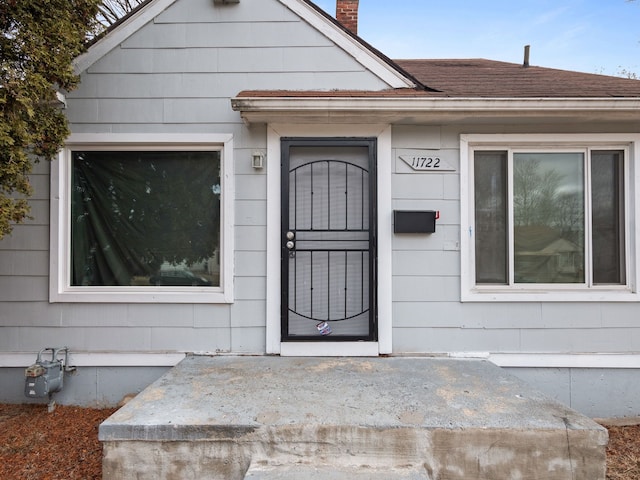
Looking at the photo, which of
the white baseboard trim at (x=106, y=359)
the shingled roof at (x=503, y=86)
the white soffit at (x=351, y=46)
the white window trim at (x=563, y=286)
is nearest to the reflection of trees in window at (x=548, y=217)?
the white window trim at (x=563, y=286)

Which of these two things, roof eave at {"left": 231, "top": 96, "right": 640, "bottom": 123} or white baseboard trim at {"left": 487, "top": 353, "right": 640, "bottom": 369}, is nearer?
roof eave at {"left": 231, "top": 96, "right": 640, "bottom": 123}

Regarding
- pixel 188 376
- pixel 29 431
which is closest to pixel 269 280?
pixel 188 376

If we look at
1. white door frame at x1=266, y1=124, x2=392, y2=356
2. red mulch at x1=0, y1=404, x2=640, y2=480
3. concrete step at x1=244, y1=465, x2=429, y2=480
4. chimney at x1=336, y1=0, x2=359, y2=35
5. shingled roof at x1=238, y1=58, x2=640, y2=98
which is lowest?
red mulch at x1=0, y1=404, x2=640, y2=480

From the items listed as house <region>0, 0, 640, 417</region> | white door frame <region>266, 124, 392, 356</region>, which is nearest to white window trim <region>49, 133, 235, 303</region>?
house <region>0, 0, 640, 417</region>

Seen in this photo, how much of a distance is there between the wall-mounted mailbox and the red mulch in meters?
2.20

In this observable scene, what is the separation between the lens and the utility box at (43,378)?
10.00ft

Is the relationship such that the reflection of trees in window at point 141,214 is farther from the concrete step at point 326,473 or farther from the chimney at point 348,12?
the chimney at point 348,12

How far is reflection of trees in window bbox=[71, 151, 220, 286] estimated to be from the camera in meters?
3.43

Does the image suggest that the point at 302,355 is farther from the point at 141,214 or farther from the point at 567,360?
the point at 567,360

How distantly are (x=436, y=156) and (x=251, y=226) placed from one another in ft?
6.10

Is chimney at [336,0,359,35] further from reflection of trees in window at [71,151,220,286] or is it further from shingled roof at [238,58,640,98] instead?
reflection of trees in window at [71,151,220,286]

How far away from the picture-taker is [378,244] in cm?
337

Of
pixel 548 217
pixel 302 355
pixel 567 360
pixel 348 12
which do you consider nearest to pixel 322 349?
pixel 302 355

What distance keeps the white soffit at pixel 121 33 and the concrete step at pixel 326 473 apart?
3726mm
